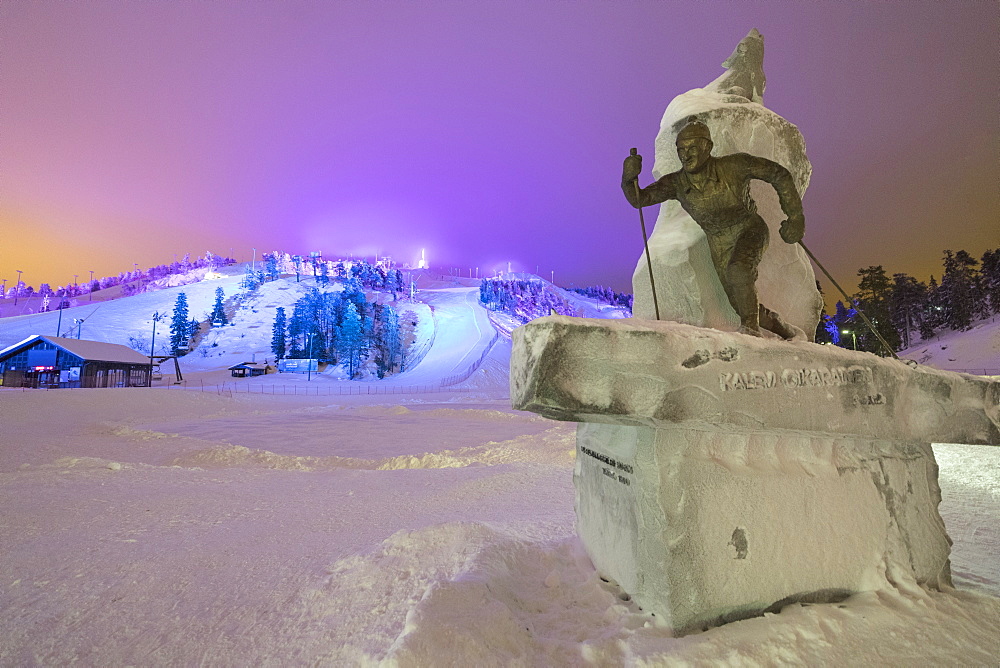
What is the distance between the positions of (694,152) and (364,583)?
413cm

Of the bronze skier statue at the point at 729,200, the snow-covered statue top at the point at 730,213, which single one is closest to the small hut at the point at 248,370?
the snow-covered statue top at the point at 730,213

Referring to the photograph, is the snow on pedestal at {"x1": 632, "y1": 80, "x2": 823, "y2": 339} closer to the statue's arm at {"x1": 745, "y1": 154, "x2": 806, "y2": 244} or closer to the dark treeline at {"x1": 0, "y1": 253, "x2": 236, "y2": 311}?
the statue's arm at {"x1": 745, "y1": 154, "x2": 806, "y2": 244}

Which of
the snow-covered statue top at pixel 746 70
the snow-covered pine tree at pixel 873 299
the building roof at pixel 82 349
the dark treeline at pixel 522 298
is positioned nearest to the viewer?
the snow-covered statue top at pixel 746 70

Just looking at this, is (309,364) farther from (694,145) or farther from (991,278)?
(991,278)

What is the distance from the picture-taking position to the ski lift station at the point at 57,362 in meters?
33.6

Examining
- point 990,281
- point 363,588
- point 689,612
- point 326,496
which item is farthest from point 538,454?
point 990,281

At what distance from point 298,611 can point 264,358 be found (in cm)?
6947

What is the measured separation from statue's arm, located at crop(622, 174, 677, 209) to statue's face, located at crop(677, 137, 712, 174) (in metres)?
0.22

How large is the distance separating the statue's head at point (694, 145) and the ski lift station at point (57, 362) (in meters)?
44.2

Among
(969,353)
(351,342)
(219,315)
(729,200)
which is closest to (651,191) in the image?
(729,200)

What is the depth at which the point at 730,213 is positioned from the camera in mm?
3340

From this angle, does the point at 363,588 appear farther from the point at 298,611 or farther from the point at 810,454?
the point at 810,454

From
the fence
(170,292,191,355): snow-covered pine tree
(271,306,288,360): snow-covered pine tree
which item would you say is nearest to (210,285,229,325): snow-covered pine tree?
(170,292,191,355): snow-covered pine tree

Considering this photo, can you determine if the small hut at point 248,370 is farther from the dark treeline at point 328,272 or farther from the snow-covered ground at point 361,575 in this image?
the snow-covered ground at point 361,575
